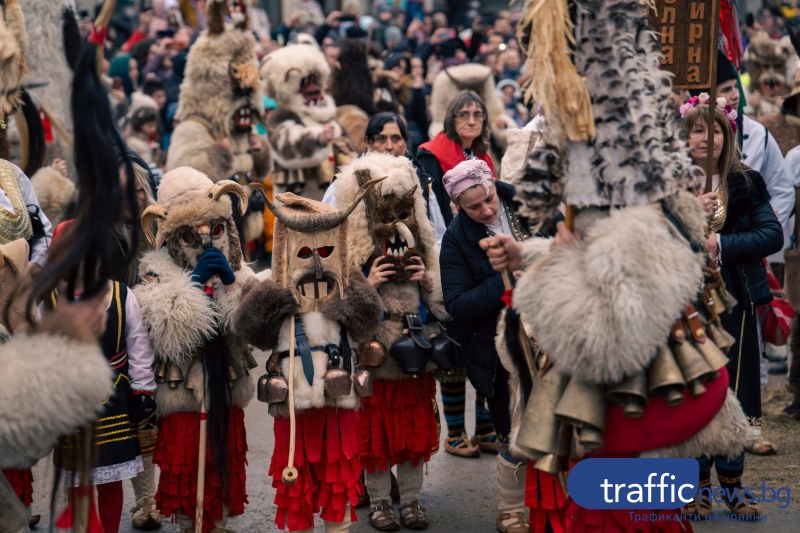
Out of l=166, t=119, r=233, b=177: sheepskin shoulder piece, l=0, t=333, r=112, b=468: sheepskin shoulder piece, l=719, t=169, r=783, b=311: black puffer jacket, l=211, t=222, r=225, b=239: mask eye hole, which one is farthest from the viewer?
l=166, t=119, r=233, b=177: sheepskin shoulder piece

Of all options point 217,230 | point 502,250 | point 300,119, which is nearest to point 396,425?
point 217,230

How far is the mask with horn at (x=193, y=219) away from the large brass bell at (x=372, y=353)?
75 cm

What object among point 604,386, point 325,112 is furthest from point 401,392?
point 325,112

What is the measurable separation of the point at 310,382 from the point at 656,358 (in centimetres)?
177

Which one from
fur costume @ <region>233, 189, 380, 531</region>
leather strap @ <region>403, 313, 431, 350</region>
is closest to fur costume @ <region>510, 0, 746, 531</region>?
fur costume @ <region>233, 189, 380, 531</region>

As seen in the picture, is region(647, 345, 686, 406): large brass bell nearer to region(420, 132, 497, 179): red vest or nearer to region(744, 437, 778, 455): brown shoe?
region(744, 437, 778, 455): brown shoe

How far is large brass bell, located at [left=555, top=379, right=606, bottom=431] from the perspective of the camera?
3436 millimetres

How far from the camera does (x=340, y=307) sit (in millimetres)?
4801

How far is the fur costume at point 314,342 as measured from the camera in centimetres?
471

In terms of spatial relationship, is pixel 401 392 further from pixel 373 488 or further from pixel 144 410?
pixel 144 410

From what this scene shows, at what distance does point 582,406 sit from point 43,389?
1.70 meters

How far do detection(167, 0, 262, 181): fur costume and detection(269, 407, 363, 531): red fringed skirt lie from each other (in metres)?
4.26

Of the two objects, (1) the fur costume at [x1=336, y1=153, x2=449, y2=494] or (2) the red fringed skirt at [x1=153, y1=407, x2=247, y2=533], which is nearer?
(2) the red fringed skirt at [x1=153, y1=407, x2=247, y2=533]

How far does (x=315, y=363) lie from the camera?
15.5ft
